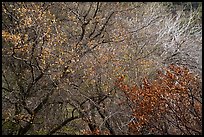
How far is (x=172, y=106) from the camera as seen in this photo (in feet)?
21.6

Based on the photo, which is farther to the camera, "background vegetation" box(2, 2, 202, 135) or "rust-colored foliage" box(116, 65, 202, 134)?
"background vegetation" box(2, 2, 202, 135)

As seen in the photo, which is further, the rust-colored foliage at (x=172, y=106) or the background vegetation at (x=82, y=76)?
the background vegetation at (x=82, y=76)

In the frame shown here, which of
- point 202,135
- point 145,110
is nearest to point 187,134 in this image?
point 202,135

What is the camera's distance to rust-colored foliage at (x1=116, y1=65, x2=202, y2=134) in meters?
6.36

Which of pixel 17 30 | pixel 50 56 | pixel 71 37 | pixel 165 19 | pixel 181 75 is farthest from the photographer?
pixel 165 19

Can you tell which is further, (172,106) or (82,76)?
(82,76)

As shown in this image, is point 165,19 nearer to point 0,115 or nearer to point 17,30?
point 17,30

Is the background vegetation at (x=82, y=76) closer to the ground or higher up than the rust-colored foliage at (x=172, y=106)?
higher up

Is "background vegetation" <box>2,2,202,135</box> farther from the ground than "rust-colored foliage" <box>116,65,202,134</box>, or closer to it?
farther from the ground

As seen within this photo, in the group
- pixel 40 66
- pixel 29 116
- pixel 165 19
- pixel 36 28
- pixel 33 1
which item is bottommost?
pixel 29 116

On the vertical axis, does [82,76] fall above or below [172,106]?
above

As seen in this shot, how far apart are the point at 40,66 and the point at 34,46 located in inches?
19.6

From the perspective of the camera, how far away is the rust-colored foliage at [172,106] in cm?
636

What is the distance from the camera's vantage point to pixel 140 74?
9.35 meters
